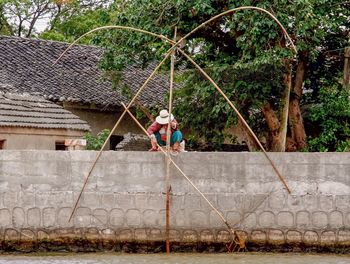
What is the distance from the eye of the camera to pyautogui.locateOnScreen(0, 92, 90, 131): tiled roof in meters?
17.0

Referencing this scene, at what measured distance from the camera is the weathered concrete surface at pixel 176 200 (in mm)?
12055

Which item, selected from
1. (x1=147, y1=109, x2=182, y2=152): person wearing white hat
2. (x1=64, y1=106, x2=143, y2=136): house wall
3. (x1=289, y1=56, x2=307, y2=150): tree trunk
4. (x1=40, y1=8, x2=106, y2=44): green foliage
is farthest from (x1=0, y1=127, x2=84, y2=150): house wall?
(x1=40, y1=8, x2=106, y2=44): green foliage

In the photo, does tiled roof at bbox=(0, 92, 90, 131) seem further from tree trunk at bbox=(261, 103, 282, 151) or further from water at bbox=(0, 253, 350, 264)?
water at bbox=(0, 253, 350, 264)

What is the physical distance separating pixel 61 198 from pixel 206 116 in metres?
7.58

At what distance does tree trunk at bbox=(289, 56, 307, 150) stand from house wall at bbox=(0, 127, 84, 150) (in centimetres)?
484

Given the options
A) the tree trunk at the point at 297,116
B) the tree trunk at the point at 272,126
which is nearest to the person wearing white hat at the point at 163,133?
the tree trunk at the point at 272,126

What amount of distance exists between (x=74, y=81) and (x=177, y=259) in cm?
→ 1363

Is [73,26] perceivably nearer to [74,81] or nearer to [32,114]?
[74,81]

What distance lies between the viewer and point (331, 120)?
19.8 m

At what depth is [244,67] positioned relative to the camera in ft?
57.4

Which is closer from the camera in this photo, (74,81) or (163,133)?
(163,133)

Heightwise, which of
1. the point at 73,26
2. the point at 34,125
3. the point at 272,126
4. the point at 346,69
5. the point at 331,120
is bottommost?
the point at 34,125

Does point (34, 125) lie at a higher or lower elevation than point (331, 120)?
lower

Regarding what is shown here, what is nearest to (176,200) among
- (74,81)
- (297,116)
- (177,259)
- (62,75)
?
(177,259)
